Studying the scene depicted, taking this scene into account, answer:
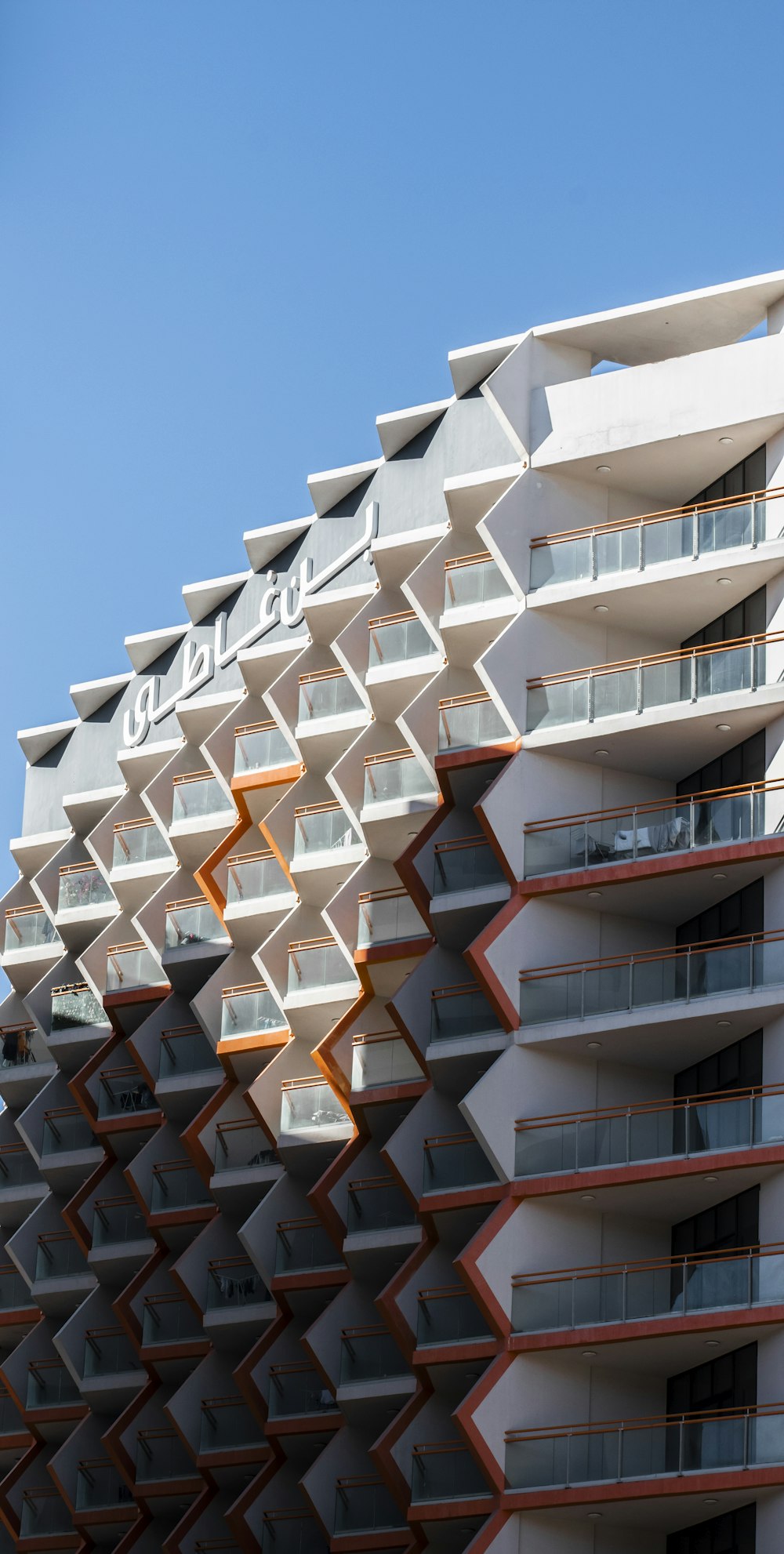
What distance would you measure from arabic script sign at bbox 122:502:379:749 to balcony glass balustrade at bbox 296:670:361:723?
2.20 meters

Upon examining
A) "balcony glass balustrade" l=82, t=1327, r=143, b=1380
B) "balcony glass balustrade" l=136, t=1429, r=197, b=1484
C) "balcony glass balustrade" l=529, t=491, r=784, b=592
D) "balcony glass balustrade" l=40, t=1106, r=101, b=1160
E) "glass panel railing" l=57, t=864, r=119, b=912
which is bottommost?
"balcony glass balustrade" l=136, t=1429, r=197, b=1484

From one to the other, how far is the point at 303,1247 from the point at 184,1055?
8564 mm

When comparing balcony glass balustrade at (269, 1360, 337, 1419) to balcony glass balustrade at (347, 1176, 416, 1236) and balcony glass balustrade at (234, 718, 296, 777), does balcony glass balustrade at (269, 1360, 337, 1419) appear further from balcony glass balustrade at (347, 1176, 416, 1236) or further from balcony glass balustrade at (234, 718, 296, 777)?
balcony glass balustrade at (234, 718, 296, 777)

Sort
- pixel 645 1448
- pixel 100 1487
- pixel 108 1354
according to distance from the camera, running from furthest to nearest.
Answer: pixel 108 1354, pixel 100 1487, pixel 645 1448

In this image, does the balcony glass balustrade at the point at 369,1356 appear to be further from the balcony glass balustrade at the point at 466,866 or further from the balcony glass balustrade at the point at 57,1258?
the balcony glass balustrade at the point at 57,1258

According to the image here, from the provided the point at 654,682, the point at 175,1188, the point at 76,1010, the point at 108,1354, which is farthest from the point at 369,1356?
the point at 76,1010

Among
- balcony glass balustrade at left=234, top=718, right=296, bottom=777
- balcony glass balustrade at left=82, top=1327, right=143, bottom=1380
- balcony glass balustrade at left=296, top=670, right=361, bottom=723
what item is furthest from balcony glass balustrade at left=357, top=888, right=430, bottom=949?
balcony glass balustrade at left=82, top=1327, right=143, bottom=1380

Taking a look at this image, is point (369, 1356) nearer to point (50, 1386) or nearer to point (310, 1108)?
point (310, 1108)

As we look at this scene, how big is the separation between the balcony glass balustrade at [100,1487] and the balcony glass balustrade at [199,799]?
17.8m

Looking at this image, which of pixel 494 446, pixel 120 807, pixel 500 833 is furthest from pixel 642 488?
pixel 120 807

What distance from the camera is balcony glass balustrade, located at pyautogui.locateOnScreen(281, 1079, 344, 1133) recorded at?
2886 inches

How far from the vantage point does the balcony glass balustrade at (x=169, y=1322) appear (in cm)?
7788

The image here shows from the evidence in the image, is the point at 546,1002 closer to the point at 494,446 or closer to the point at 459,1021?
the point at 459,1021

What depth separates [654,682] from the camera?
65812 mm
